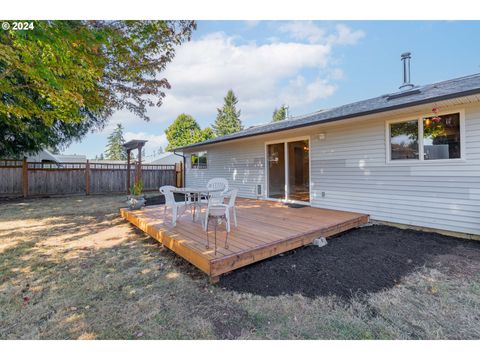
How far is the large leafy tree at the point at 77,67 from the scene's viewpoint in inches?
129

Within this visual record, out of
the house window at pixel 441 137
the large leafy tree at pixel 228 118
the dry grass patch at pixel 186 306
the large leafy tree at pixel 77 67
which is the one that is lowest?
the dry grass patch at pixel 186 306

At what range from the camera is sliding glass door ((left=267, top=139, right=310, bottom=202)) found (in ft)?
22.9

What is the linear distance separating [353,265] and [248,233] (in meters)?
1.63

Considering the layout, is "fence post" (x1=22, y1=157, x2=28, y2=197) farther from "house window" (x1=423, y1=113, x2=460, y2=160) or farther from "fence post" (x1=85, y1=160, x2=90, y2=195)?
"house window" (x1=423, y1=113, x2=460, y2=160)

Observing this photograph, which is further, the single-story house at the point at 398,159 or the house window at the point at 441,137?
the house window at the point at 441,137

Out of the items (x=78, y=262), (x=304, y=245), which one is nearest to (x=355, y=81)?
(x=304, y=245)

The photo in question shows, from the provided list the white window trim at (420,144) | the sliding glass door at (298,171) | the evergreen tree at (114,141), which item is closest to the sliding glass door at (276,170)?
the sliding glass door at (298,171)

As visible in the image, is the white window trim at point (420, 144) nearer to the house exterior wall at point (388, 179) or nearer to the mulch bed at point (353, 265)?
the house exterior wall at point (388, 179)

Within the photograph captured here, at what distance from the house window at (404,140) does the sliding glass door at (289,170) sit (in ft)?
7.35

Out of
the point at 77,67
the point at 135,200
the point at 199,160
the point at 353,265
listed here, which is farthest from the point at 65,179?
the point at 353,265

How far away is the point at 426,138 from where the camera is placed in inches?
175

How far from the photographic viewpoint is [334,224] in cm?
445
